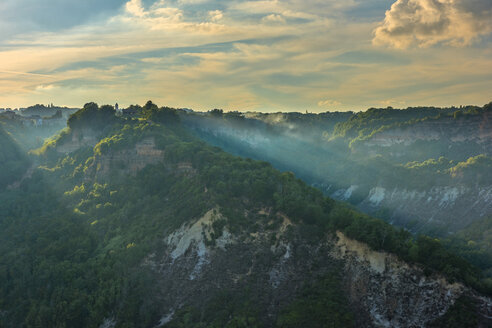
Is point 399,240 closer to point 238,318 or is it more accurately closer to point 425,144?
point 238,318

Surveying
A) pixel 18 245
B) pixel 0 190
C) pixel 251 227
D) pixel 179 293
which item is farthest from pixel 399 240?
pixel 0 190

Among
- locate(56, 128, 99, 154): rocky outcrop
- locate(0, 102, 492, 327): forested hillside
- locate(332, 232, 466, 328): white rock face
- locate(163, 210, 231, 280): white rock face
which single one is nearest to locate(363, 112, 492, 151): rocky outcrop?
locate(0, 102, 492, 327): forested hillside

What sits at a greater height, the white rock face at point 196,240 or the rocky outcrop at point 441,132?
the rocky outcrop at point 441,132

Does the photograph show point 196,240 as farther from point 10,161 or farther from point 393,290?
point 10,161

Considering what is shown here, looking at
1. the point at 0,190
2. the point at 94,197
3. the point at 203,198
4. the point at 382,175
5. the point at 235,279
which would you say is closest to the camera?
the point at 235,279

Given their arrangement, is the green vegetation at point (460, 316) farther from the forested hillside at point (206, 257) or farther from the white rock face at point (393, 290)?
the white rock face at point (393, 290)

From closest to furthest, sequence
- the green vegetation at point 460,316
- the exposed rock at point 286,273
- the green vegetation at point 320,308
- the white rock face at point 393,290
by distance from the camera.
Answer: the green vegetation at point 460,316, the white rock face at point 393,290, the exposed rock at point 286,273, the green vegetation at point 320,308

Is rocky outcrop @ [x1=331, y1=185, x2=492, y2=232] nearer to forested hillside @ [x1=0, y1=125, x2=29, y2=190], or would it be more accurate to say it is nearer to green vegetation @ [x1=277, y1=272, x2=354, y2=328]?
green vegetation @ [x1=277, y1=272, x2=354, y2=328]

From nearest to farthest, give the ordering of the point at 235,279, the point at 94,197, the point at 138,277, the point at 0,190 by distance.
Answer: the point at 235,279 < the point at 138,277 < the point at 94,197 < the point at 0,190

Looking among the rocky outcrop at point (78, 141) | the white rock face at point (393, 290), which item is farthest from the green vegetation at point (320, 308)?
the rocky outcrop at point (78, 141)

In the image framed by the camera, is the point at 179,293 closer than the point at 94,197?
Yes
